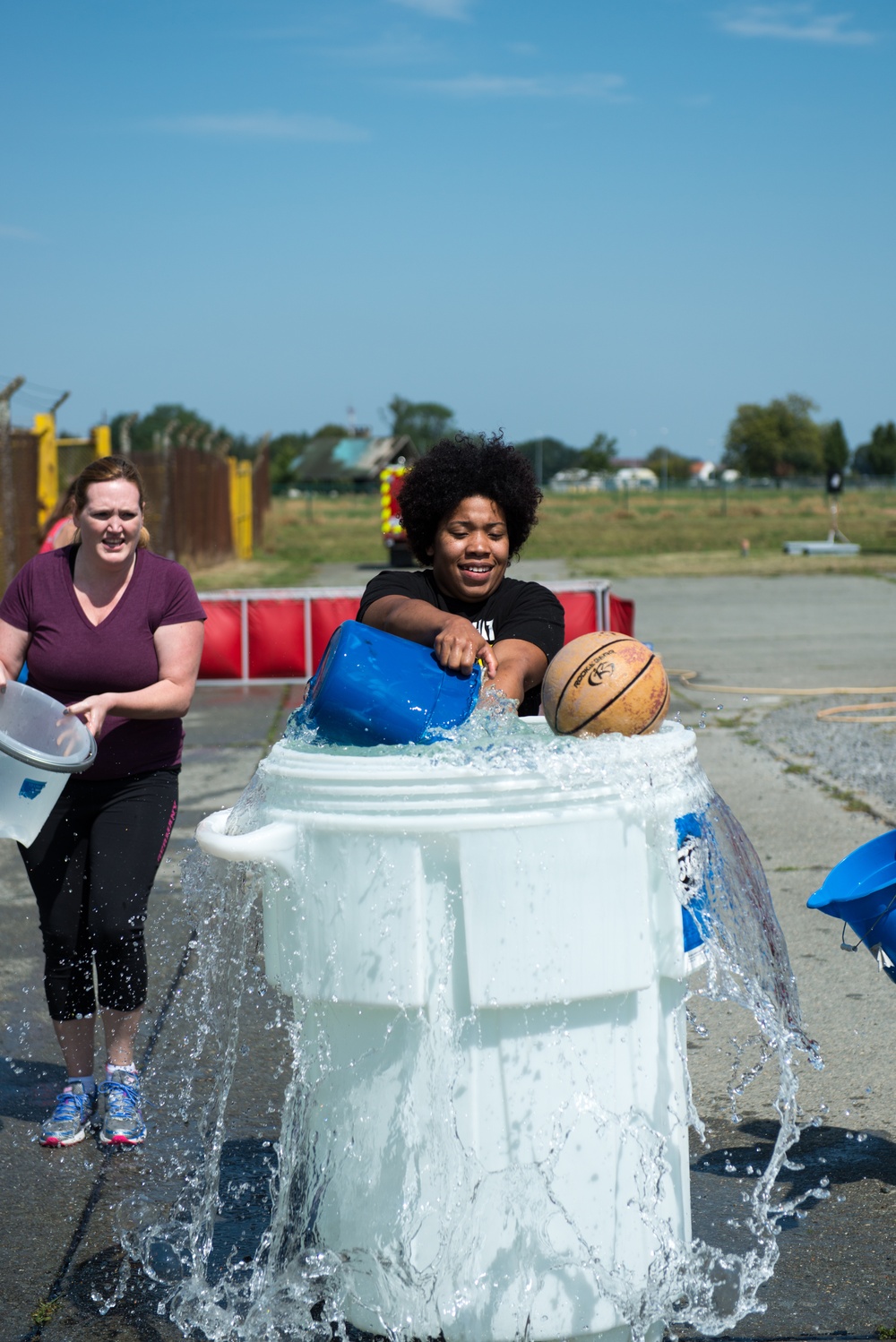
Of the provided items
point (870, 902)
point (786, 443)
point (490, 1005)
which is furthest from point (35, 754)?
point (786, 443)

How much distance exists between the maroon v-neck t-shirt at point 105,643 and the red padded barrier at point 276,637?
816 cm

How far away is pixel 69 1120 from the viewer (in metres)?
3.69

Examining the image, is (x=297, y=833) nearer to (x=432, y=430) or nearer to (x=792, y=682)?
(x=792, y=682)

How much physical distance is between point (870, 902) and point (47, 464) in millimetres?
13845

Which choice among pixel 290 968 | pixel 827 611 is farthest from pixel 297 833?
pixel 827 611

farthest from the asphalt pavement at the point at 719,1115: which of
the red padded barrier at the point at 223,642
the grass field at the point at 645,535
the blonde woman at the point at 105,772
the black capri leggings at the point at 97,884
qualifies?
the grass field at the point at 645,535

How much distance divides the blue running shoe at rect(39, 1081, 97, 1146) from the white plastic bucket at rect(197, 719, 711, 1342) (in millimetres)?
1404

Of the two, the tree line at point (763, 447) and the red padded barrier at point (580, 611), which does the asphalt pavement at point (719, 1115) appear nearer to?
the red padded barrier at point (580, 611)

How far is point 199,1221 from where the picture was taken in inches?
118

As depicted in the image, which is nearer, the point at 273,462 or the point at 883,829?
the point at 883,829

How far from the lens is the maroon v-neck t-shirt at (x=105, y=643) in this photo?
3668 millimetres

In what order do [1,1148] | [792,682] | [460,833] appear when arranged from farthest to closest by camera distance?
[792,682], [1,1148], [460,833]

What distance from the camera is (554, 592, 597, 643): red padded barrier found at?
39.0 ft

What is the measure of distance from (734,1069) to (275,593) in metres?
8.37
